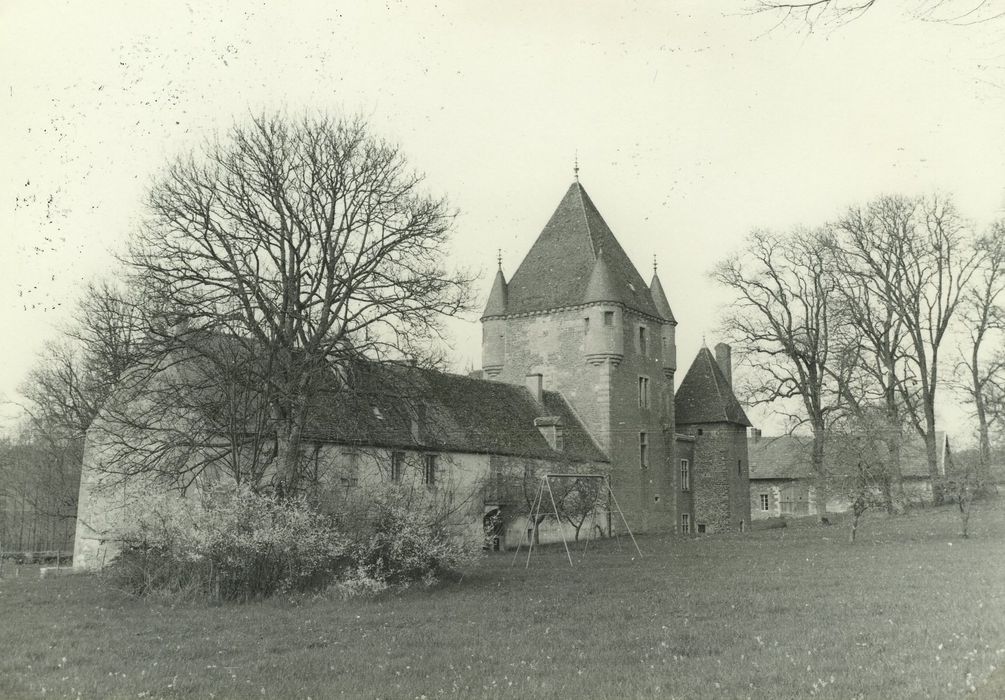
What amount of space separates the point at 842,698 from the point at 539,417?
93.5 ft

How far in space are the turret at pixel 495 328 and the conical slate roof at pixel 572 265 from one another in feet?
1.46

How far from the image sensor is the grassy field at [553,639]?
8781mm

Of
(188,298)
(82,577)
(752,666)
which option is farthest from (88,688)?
(82,577)

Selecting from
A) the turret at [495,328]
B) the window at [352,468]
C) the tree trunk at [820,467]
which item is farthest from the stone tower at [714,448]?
the window at [352,468]

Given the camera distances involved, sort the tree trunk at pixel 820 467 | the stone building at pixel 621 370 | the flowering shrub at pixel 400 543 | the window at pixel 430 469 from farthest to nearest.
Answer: the stone building at pixel 621 370 → the tree trunk at pixel 820 467 → the window at pixel 430 469 → the flowering shrub at pixel 400 543

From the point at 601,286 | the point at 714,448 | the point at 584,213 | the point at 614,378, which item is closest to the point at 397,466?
the point at 614,378

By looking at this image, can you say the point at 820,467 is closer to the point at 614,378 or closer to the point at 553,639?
the point at 614,378

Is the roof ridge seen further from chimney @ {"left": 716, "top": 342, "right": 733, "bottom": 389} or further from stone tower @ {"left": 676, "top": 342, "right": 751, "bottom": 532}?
chimney @ {"left": 716, "top": 342, "right": 733, "bottom": 389}

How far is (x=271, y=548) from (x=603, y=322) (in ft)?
77.9

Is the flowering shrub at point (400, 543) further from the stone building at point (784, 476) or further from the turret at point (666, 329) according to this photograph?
the stone building at point (784, 476)

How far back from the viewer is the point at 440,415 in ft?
103

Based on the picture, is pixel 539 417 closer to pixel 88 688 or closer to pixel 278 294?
pixel 278 294

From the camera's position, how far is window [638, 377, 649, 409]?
39344mm

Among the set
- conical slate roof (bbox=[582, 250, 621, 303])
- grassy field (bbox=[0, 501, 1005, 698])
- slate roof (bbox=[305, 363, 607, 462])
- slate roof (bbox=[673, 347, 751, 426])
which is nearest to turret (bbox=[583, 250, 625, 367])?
conical slate roof (bbox=[582, 250, 621, 303])
